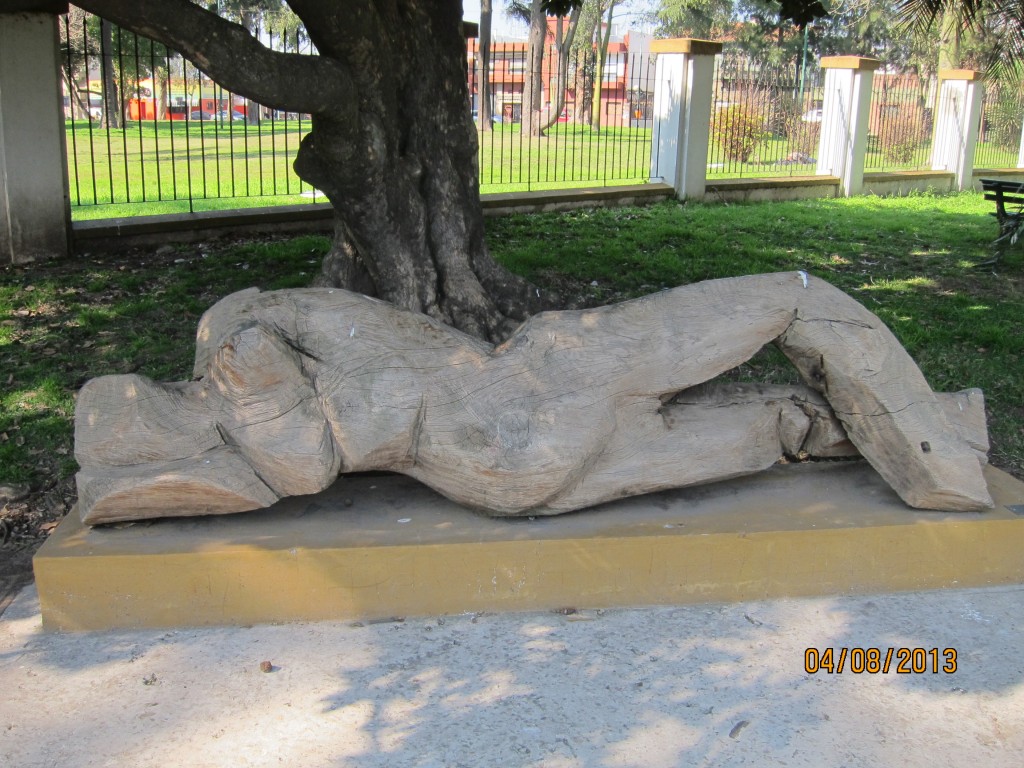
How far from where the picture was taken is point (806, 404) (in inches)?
154

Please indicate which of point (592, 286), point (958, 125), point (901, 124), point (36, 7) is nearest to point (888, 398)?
point (592, 286)

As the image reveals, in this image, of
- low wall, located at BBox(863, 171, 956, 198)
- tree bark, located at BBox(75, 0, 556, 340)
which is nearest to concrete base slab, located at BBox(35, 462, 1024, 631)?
tree bark, located at BBox(75, 0, 556, 340)

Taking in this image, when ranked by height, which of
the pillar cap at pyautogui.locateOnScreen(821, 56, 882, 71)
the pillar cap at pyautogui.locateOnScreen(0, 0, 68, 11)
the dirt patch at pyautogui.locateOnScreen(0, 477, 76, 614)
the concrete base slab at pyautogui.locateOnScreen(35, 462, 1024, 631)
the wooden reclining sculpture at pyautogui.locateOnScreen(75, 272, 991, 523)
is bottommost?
the dirt patch at pyautogui.locateOnScreen(0, 477, 76, 614)

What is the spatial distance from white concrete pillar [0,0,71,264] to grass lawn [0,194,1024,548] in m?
0.28

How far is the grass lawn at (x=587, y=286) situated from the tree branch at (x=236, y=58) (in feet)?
6.24

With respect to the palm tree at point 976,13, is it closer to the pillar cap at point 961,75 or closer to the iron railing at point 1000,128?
the pillar cap at point 961,75

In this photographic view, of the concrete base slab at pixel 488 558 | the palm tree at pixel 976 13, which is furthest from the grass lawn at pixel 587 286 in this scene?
the palm tree at pixel 976 13

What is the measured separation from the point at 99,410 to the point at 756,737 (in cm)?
246

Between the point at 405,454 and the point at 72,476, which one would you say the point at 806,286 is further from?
the point at 72,476

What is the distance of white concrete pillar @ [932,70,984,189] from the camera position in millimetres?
15875

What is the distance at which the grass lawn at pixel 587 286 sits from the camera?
17.7 feet

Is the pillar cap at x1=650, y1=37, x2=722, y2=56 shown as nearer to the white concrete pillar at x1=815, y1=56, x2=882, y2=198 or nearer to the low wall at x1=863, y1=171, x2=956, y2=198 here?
the white concrete pillar at x1=815, y1=56, x2=882, y2=198
